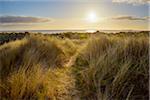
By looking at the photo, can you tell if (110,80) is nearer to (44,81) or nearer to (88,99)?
(88,99)

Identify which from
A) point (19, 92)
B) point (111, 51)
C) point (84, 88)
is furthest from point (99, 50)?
point (19, 92)

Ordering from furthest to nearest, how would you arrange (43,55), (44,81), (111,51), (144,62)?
(43,55) → (111,51) → (144,62) → (44,81)

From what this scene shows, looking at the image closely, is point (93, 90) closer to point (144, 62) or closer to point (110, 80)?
point (110, 80)

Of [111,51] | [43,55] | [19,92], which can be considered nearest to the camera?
[19,92]

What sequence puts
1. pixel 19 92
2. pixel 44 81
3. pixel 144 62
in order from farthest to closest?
pixel 144 62
pixel 44 81
pixel 19 92

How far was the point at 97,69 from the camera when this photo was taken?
3.91m

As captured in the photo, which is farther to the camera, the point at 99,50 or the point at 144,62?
the point at 99,50

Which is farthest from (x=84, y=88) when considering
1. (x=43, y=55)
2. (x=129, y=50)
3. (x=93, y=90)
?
(x=43, y=55)

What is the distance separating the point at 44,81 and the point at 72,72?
101 cm

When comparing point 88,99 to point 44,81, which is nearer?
point 88,99

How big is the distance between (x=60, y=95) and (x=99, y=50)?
1642 mm

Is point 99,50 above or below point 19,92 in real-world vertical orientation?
above

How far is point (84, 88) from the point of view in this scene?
3.67 metres

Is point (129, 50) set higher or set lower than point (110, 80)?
higher
